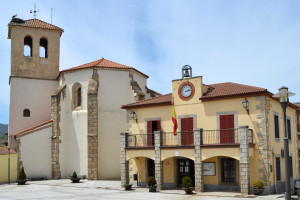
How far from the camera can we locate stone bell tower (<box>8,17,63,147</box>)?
37062 mm

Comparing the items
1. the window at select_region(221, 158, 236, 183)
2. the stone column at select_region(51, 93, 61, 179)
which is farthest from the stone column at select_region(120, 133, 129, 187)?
the stone column at select_region(51, 93, 61, 179)

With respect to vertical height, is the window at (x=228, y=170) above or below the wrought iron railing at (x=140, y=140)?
below

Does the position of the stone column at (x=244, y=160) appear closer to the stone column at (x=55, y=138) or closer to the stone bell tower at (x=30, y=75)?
the stone column at (x=55, y=138)

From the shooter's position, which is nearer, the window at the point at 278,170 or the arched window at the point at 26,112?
the window at the point at 278,170

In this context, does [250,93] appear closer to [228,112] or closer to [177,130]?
[228,112]

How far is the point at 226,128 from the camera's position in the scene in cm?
2303

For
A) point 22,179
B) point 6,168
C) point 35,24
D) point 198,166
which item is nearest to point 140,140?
point 198,166

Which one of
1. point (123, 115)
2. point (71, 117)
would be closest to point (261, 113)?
point (123, 115)

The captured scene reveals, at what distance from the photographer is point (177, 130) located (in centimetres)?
2491

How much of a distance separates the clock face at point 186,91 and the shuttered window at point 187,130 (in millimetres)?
1618

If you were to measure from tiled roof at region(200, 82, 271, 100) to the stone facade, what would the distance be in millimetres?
11267

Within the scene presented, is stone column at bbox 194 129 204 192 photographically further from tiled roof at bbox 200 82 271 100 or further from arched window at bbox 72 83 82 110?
arched window at bbox 72 83 82 110

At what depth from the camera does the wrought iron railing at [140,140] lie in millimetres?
25969

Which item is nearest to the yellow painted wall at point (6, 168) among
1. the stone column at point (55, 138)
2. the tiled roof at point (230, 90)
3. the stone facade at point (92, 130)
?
the stone column at point (55, 138)
